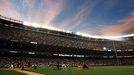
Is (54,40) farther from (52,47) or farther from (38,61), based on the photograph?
(38,61)

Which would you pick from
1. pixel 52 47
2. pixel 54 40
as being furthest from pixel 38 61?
pixel 54 40

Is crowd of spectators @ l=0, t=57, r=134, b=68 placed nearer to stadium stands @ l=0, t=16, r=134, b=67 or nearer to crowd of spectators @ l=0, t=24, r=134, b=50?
stadium stands @ l=0, t=16, r=134, b=67

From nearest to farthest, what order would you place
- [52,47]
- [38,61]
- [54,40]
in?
1. [38,61]
2. [52,47]
3. [54,40]

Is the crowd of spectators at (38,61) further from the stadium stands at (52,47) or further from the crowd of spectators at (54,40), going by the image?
the crowd of spectators at (54,40)

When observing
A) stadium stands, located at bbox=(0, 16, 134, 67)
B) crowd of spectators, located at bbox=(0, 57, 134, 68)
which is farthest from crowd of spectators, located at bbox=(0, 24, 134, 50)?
crowd of spectators, located at bbox=(0, 57, 134, 68)

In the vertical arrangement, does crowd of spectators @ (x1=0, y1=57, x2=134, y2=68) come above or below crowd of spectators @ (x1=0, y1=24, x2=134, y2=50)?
below

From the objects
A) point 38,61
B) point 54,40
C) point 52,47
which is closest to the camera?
point 38,61

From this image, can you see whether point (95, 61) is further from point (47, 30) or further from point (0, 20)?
point (0, 20)

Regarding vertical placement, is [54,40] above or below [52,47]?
above

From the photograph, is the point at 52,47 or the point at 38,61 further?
the point at 52,47

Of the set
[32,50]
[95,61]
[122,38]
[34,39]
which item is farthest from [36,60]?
[122,38]

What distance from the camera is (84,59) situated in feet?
Result: 242

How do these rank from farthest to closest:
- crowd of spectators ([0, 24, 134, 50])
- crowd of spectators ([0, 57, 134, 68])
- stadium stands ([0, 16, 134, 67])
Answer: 1. crowd of spectators ([0, 24, 134, 50])
2. stadium stands ([0, 16, 134, 67])
3. crowd of spectators ([0, 57, 134, 68])

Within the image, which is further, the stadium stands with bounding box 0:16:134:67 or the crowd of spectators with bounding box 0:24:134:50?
the crowd of spectators with bounding box 0:24:134:50
